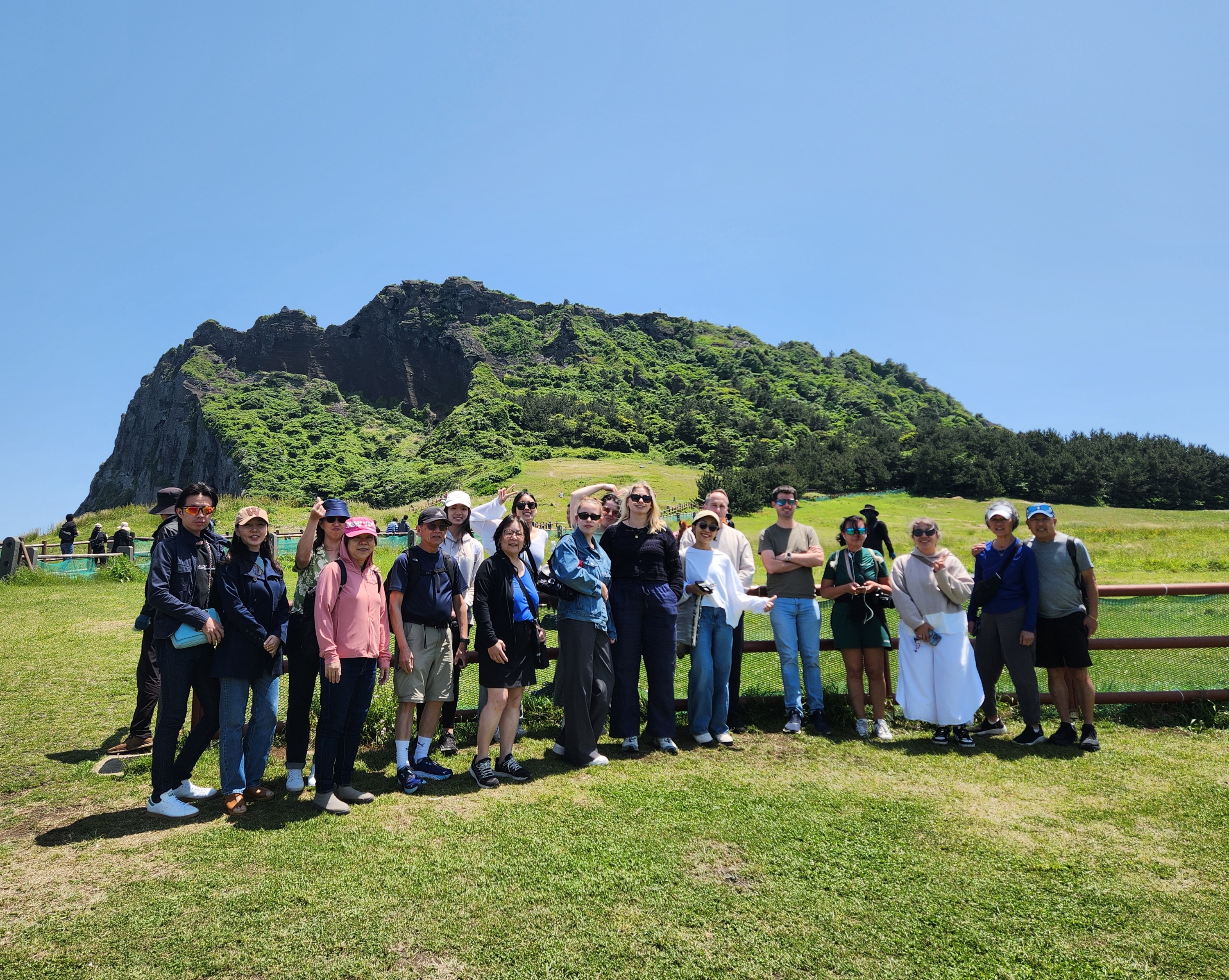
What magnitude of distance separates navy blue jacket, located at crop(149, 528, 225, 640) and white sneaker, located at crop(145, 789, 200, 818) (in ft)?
3.29

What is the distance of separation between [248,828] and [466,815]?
1.28 m

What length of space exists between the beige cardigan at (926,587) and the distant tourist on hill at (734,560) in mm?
1279

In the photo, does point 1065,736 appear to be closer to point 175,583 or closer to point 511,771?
point 511,771

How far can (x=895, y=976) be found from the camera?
2859mm

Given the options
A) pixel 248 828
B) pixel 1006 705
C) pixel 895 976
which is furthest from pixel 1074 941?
pixel 248 828

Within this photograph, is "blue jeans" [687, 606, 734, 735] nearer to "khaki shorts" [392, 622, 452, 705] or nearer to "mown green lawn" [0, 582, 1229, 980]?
"mown green lawn" [0, 582, 1229, 980]

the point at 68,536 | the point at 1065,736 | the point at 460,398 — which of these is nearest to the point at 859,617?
the point at 1065,736

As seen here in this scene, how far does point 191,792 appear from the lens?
15.3ft

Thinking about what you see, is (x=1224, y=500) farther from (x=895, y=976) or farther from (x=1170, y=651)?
(x=895, y=976)

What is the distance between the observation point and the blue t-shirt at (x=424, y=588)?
504cm

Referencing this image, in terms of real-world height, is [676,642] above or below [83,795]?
above

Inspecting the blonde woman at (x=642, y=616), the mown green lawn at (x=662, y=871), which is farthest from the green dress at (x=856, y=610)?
the blonde woman at (x=642, y=616)

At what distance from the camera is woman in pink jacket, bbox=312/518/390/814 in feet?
14.9

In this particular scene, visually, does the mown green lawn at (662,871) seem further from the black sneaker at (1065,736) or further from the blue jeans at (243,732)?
the blue jeans at (243,732)
